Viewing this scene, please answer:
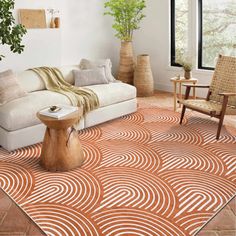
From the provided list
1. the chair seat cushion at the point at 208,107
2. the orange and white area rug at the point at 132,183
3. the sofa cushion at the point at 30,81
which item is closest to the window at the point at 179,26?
the chair seat cushion at the point at 208,107

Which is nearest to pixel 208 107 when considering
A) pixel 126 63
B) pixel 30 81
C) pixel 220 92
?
pixel 220 92

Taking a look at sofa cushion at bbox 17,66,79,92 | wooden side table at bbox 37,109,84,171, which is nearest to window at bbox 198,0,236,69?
sofa cushion at bbox 17,66,79,92

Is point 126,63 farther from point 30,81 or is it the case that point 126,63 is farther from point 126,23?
point 30,81

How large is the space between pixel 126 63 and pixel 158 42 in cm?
81

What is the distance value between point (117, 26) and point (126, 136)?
2.69 metres

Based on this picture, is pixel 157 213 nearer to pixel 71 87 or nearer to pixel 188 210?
pixel 188 210

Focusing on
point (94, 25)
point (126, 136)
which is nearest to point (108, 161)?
point (126, 136)

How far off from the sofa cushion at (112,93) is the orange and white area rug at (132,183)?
0.50 meters

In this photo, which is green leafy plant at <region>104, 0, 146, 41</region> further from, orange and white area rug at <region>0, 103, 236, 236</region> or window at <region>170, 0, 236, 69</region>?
orange and white area rug at <region>0, 103, 236, 236</region>

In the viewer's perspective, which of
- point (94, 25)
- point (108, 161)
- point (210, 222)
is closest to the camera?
point (210, 222)

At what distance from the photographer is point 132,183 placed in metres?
2.91

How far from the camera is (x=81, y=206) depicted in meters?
2.56

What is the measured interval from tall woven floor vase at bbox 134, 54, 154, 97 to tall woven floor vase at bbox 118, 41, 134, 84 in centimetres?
21

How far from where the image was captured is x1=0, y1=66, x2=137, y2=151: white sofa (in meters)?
3.62
